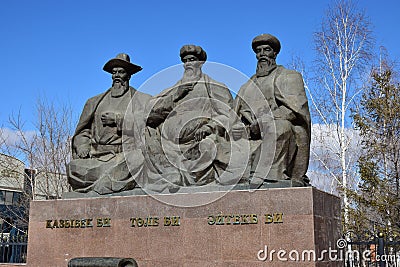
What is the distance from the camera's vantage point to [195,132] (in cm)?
948

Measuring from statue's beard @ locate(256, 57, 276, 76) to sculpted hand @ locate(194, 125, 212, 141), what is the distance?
1.41 metres

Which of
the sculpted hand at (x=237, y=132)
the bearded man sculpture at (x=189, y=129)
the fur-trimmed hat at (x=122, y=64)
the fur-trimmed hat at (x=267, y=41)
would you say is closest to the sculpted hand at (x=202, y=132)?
the bearded man sculpture at (x=189, y=129)

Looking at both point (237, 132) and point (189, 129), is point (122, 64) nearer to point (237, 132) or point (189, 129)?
point (189, 129)

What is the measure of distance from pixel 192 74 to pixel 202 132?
1416 mm

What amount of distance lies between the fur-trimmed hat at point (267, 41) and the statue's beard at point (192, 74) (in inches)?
49.7

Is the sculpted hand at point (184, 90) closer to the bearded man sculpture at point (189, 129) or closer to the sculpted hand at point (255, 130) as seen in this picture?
the bearded man sculpture at point (189, 129)

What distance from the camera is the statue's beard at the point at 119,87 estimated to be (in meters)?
10.9

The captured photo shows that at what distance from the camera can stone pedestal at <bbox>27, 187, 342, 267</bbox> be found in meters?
7.84

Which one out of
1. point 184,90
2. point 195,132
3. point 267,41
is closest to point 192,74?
point 184,90

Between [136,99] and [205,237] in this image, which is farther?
[136,99]

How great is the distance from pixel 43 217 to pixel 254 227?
445 cm

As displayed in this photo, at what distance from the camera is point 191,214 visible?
8609mm

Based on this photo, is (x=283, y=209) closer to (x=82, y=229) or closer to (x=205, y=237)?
(x=205, y=237)

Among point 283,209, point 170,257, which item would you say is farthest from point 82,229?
point 283,209
